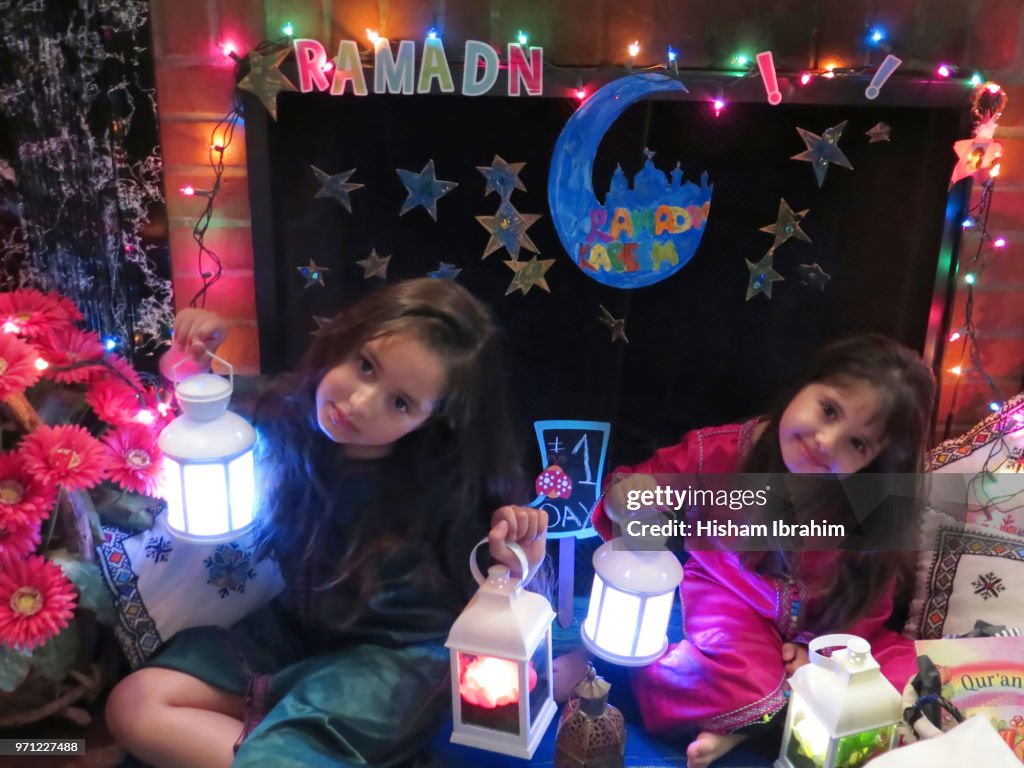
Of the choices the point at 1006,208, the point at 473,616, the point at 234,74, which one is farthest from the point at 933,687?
the point at 234,74

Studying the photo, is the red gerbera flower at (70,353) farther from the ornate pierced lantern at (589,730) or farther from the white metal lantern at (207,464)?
the ornate pierced lantern at (589,730)

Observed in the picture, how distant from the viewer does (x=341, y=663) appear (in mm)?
1287

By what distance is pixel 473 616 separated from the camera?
3.79ft

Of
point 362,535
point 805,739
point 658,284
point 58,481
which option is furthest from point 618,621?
point 58,481

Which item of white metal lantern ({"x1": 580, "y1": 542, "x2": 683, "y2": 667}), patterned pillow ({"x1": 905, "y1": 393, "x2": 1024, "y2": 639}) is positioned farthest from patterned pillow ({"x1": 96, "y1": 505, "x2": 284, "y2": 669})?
patterned pillow ({"x1": 905, "y1": 393, "x2": 1024, "y2": 639})

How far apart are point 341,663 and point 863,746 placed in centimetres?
70

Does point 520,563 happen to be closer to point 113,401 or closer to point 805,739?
point 805,739

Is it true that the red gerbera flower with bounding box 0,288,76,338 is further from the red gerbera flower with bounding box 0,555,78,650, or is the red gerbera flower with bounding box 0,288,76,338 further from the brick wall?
the red gerbera flower with bounding box 0,555,78,650

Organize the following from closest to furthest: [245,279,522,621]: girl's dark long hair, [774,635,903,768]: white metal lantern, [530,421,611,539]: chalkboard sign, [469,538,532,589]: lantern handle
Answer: [774,635,903,768]: white metal lantern < [469,538,532,589]: lantern handle < [245,279,522,621]: girl's dark long hair < [530,421,611,539]: chalkboard sign

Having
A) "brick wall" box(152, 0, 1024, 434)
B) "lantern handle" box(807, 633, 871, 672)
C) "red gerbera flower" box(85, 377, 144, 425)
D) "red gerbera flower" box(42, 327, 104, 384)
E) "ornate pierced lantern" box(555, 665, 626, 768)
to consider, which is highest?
"brick wall" box(152, 0, 1024, 434)

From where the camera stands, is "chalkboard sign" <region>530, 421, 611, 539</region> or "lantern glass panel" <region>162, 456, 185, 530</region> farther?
"chalkboard sign" <region>530, 421, 611, 539</region>

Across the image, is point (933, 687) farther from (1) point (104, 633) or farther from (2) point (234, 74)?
(2) point (234, 74)

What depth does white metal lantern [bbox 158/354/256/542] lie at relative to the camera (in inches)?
45.5

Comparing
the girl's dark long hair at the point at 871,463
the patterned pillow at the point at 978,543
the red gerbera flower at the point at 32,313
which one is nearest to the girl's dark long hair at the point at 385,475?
the red gerbera flower at the point at 32,313
